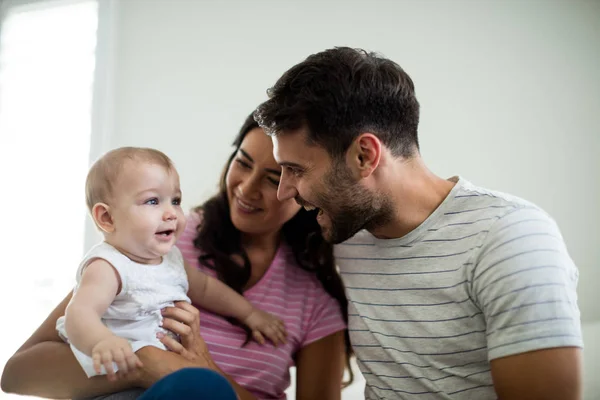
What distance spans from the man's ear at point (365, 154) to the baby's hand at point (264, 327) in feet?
1.58

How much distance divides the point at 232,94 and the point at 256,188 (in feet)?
4.22

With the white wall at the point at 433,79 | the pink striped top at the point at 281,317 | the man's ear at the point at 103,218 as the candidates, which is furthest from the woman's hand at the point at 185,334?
the white wall at the point at 433,79

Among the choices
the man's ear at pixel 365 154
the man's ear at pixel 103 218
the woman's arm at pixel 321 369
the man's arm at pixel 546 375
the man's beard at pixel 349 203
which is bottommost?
Result: the woman's arm at pixel 321 369

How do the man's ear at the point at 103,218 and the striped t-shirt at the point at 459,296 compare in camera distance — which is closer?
the striped t-shirt at the point at 459,296

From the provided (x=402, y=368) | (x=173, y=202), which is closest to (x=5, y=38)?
(x=173, y=202)

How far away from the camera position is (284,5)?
2617mm

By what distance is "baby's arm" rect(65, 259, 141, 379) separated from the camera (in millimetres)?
1019

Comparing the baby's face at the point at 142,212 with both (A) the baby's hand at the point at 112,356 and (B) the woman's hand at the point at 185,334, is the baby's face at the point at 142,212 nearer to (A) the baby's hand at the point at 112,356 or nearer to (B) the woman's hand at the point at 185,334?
(B) the woman's hand at the point at 185,334

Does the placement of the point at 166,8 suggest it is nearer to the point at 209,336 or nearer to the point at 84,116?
the point at 84,116

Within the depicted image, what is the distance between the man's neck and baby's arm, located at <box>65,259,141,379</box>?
0.67m

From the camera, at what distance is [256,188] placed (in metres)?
1.51

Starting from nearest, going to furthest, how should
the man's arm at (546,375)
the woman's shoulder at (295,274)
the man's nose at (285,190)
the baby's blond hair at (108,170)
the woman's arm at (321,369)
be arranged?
the man's arm at (546,375) → the baby's blond hair at (108,170) → the man's nose at (285,190) → the woman's arm at (321,369) → the woman's shoulder at (295,274)

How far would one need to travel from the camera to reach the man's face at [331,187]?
1.29 meters

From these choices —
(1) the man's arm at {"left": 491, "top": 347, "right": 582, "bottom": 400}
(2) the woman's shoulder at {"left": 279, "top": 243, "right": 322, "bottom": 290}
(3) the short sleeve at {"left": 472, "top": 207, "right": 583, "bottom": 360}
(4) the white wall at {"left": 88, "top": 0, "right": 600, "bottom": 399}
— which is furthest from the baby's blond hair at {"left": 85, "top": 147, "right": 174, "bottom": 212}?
(4) the white wall at {"left": 88, "top": 0, "right": 600, "bottom": 399}
